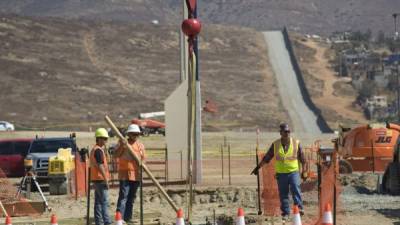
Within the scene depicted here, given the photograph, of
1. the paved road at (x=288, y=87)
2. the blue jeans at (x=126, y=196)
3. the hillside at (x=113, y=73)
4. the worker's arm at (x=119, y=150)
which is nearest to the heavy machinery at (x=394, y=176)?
the blue jeans at (x=126, y=196)

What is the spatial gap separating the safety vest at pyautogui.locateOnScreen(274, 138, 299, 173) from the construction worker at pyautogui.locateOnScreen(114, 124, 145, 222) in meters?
2.32

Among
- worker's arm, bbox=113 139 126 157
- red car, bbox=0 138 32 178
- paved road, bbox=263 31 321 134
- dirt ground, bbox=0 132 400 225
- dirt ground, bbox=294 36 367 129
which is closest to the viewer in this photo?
worker's arm, bbox=113 139 126 157

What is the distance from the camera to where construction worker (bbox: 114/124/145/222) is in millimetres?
17531

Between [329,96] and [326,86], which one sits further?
[326,86]

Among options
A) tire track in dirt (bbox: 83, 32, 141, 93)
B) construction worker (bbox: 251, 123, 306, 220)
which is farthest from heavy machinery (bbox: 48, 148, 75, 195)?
tire track in dirt (bbox: 83, 32, 141, 93)

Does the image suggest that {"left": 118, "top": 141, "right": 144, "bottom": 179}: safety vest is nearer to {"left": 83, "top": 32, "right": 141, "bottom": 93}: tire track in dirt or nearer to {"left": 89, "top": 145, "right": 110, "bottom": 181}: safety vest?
{"left": 89, "top": 145, "right": 110, "bottom": 181}: safety vest

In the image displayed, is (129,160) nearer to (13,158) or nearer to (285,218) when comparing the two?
(285,218)

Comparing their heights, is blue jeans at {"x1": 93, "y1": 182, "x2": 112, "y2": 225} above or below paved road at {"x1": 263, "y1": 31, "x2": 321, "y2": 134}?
below

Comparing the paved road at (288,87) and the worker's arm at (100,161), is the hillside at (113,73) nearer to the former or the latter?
the paved road at (288,87)

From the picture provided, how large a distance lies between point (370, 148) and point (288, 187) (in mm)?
13935

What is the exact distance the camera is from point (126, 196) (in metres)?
17.9

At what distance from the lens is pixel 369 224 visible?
17.2m

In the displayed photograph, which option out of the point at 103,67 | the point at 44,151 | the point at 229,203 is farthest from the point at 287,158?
the point at 103,67

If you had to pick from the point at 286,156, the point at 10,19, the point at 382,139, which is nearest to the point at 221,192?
the point at 382,139
